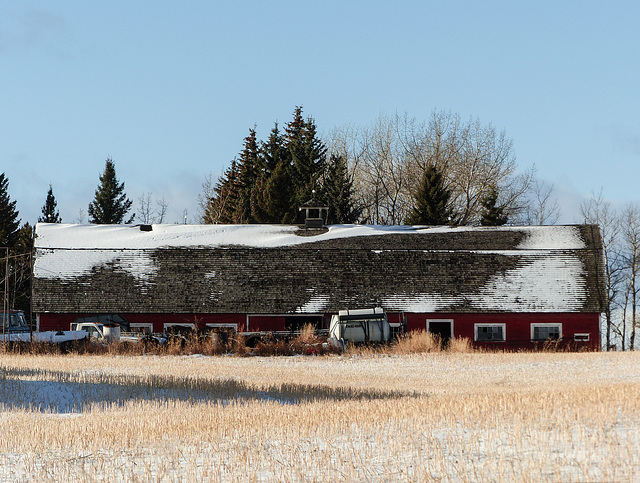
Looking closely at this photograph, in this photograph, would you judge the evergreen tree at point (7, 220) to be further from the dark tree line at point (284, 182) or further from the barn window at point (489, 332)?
the barn window at point (489, 332)

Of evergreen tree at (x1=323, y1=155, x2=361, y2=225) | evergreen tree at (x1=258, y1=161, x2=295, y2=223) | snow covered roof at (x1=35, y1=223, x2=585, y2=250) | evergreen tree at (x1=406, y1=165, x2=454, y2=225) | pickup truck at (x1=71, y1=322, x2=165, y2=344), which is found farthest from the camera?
evergreen tree at (x1=258, y1=161, x2=295, y2=223)

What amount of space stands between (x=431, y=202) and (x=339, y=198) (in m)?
8.33

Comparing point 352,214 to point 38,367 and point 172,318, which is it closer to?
point 172,318

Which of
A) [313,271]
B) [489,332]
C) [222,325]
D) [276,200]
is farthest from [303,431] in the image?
[276,200]

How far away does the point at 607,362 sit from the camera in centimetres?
3006

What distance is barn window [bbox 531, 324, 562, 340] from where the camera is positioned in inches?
1593

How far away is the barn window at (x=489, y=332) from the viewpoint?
40.5m

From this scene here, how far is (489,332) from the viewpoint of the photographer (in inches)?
1601

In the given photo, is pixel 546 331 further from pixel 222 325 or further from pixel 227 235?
pixel 227 235

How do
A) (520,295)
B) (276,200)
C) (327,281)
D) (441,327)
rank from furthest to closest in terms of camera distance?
(276,200) → (327,281) → (520,295) → (441,327)

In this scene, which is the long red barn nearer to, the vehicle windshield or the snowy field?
the vehicle windshield

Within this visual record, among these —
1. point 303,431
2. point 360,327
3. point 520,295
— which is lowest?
point 303,431

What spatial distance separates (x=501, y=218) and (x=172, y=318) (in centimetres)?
3137

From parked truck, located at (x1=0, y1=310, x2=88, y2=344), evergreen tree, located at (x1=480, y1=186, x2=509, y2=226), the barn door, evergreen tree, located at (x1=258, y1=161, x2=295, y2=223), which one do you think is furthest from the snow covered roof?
evergreen tree, located at (x1=258, y1=161, x2=295, y2=223)
